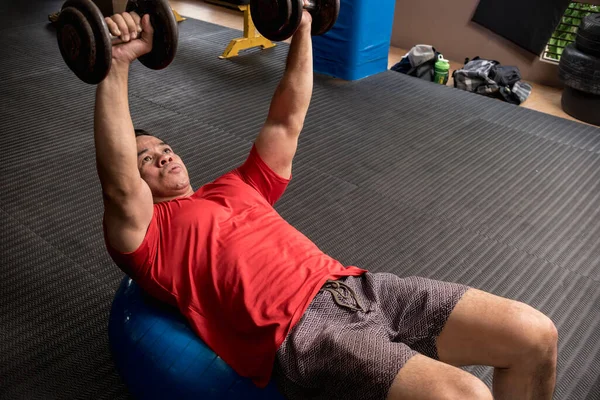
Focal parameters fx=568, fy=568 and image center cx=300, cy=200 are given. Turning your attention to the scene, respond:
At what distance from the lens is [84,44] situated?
101 centimetres

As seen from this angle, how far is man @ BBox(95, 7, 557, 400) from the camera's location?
1122mm

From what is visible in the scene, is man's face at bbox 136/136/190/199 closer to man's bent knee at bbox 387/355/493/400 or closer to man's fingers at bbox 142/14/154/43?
man's fingers at bbox 142/14/154/43

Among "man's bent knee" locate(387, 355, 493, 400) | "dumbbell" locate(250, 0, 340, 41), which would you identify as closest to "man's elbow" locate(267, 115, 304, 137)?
"dumbbell" locate(250, 0, 340, 41)

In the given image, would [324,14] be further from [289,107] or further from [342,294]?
[342,294]

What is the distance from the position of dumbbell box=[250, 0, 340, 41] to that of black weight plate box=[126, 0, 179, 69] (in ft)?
1.05

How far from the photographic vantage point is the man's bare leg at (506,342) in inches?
49.1

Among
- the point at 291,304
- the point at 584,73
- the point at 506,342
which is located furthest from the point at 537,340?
the point at 584,73

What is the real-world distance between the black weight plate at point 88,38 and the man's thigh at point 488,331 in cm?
91

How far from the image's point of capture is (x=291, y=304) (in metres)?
1.25

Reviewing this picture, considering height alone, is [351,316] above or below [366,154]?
above

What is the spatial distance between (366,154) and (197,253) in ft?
5.75

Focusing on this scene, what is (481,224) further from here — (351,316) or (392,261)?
(351,316)

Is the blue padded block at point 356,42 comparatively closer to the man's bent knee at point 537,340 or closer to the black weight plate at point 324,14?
the black weight plate at point 324,14

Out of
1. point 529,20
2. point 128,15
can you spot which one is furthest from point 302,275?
point 529,20
